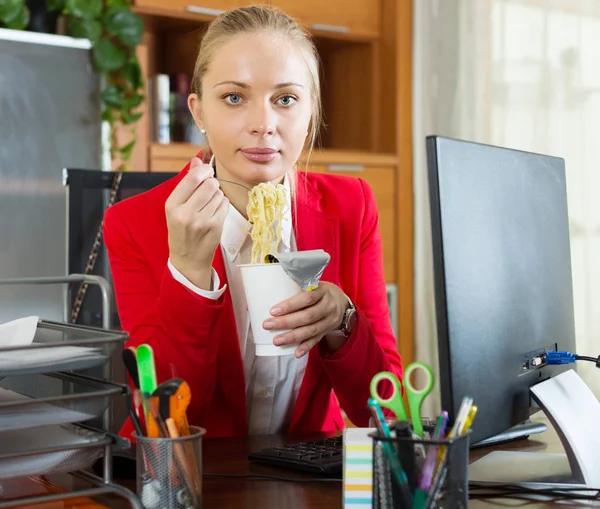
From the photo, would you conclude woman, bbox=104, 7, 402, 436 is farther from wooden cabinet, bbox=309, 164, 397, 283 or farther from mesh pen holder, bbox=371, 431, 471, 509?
wooden cabinet, bbox=309, 164, 397, 283

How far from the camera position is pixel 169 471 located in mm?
860

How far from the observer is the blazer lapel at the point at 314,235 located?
5.08ft

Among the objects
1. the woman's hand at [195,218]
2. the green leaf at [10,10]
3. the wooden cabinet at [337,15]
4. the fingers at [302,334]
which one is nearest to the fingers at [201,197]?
the woman's hand at [195,218]

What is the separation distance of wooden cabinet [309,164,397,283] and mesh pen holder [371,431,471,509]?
8.52 ft

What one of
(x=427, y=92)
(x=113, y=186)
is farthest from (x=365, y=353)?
(x=427, y=92)

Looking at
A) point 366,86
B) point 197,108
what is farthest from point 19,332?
point 366,86

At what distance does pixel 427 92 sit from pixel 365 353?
87.9 inches

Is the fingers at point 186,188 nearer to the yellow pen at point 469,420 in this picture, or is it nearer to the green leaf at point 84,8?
the yellow pen at point 469,420

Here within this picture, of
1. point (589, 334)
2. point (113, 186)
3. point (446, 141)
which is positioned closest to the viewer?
point (446, 141)

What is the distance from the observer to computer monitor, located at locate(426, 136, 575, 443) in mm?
881

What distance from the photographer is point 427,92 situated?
3443mm

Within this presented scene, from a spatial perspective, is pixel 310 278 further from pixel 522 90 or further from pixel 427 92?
pixel 427 92

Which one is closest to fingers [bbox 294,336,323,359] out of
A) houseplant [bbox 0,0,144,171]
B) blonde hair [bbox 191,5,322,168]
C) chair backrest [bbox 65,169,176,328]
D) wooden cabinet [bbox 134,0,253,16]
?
blonde hair [bbox 191,5,322,168]

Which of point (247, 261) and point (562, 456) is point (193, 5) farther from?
point (562, 456)
